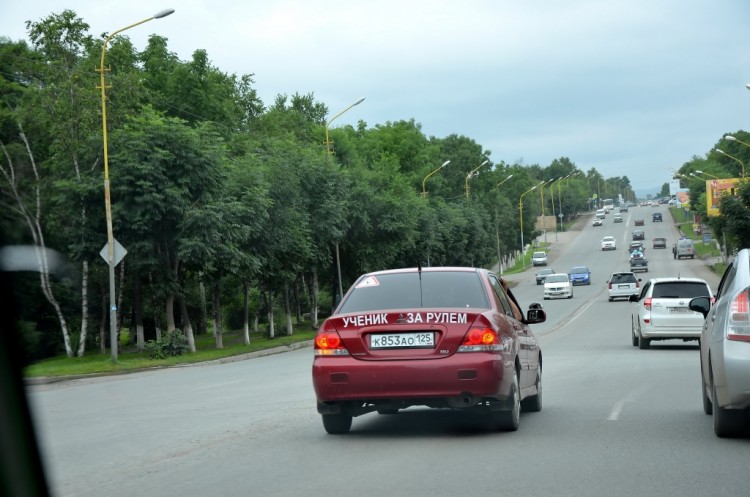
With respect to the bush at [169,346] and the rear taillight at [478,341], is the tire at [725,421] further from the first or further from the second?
the bush at [169,346]

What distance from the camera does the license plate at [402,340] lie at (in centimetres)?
1044

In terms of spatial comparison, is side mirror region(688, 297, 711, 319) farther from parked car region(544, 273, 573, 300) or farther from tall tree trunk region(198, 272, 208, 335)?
parked car region(544, 273, 573, 300)

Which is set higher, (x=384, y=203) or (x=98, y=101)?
(x=98, y=101)

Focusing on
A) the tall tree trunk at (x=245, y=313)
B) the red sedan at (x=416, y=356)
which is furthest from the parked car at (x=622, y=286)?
the red sedan at (x=416, y=356)

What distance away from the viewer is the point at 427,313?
10.5 meters

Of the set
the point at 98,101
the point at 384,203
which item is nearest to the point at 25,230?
the point at 98,101

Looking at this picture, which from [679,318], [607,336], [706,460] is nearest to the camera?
[706,460]

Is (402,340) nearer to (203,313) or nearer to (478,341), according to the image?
(478,341)

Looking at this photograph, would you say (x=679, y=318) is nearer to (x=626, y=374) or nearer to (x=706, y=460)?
(x=626, y=374)

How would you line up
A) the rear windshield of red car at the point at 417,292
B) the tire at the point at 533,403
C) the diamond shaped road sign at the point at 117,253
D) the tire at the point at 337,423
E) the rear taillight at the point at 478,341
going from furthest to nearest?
the diamond shaped road sign at the point at 117,253
the tire at the point at 533,403
the tire at the point at 337,423
the rear windshield of red car at the point at 417,292
the rear taillight at the point at 478,341

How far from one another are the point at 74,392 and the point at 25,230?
15624 millimetres

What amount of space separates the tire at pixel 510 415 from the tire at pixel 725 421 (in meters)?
1.86

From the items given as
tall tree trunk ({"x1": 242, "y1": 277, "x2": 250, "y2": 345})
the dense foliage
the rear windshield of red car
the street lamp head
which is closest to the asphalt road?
the rear windshield of red car

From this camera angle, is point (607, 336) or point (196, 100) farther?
point (196, 100)
